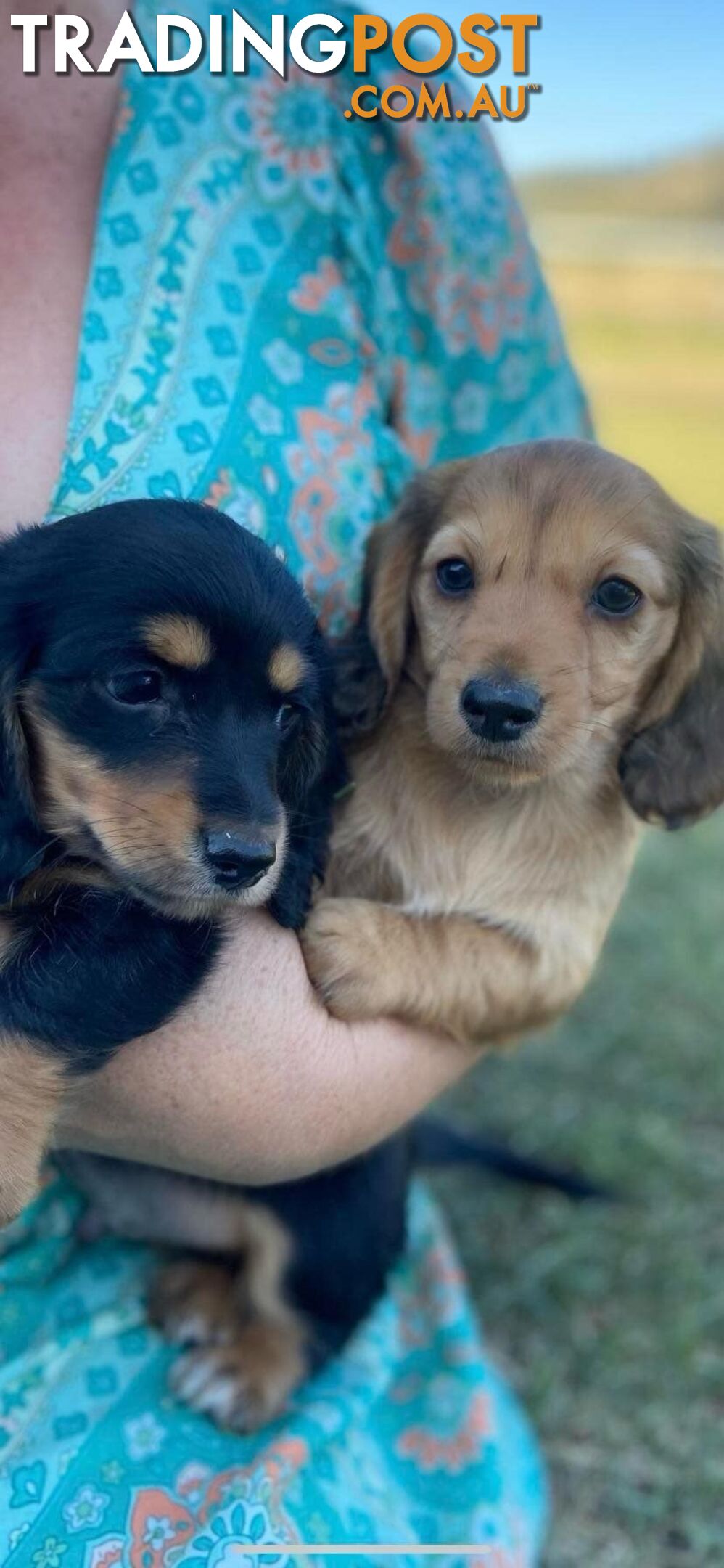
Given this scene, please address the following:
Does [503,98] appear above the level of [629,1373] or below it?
above

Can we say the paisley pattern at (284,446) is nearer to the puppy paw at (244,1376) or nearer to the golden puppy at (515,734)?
the puppy paw at (244,1376)

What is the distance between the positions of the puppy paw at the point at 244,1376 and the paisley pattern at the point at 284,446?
3 cm

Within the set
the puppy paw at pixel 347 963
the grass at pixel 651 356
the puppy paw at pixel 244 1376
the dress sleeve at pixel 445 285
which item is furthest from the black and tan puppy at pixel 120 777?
the grass at pixel 651 356

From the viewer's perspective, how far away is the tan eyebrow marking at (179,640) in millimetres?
1704

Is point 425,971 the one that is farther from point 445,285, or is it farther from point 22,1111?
point 445,285

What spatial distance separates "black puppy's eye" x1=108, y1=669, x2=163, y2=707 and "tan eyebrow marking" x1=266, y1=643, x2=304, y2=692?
142mm

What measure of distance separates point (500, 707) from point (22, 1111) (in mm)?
767

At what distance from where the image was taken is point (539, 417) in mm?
2611

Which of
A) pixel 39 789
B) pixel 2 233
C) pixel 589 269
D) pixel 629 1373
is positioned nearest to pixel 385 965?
pixel 39 789

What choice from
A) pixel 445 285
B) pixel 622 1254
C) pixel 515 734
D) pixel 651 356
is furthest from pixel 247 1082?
pixel 651 356

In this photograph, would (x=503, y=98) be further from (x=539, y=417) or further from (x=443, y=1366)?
(x=443, y=1366)

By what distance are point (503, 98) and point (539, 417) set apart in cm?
52

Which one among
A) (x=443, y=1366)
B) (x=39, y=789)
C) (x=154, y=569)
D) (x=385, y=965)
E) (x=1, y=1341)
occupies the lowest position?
(x=443, y=1366)

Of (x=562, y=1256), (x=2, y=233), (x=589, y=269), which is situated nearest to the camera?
(x=2, y=233)
